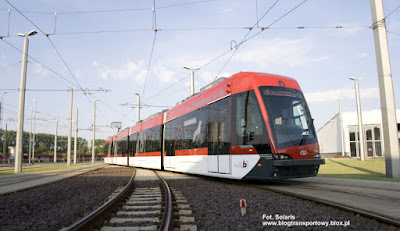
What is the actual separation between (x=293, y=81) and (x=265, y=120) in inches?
97.5

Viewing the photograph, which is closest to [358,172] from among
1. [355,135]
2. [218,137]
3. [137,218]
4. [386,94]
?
[386,94]

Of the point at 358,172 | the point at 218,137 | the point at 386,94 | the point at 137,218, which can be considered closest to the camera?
the point at 137,218

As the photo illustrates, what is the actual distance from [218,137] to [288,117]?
2.60 meters

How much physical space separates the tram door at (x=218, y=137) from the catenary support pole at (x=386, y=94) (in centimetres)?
693

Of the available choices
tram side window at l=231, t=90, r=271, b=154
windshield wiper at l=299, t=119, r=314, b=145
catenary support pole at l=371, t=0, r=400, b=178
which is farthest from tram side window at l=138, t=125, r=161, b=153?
catenary support pole at l=371, t=0, r=400, b=178

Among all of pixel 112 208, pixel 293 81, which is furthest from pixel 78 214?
pixel 293 81

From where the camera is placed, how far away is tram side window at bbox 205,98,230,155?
10.5 meters

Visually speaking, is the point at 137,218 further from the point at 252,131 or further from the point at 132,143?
the point at 132,143

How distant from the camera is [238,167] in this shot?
9688 mm

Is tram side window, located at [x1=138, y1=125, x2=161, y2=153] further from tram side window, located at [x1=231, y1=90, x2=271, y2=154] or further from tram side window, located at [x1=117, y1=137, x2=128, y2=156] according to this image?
tram side window, located at [x1=231, y1=90, x2=271, y2=154]

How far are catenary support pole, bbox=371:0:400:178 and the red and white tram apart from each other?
4836 millimetres

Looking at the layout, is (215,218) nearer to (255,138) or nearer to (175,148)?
(255,138)

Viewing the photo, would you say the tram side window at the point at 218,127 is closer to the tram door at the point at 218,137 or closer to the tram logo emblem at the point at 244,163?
the tram door at the point at 218,137

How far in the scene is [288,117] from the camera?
31.0 ft
